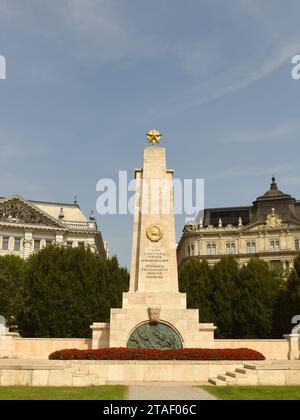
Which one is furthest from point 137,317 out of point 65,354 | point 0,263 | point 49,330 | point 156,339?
point 0,263

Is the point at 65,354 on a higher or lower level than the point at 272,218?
lower

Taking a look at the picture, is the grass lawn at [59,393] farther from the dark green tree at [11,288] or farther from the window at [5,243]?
the window at [5,243]

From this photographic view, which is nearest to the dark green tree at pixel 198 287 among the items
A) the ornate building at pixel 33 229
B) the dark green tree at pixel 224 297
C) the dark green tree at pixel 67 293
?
the dark green tree at pixel 224 297

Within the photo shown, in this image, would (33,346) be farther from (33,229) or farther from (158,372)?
(33,229)

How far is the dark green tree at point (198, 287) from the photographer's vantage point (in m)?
37.2

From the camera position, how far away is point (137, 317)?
24109mm

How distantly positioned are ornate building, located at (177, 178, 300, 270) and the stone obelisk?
52.9 meters

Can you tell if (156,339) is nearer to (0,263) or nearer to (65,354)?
(65,354)

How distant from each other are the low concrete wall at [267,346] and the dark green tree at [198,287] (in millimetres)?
8923

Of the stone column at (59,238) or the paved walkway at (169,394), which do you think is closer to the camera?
the paved walkway at (169,394)

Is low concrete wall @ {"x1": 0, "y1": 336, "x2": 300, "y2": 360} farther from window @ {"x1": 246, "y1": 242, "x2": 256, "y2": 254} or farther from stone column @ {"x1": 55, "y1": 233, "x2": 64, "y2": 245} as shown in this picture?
window @ {"x1": 246, "y1": 242, "x2": 256, "y2": 254}

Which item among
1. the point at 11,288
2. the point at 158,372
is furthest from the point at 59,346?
the point at 11,288

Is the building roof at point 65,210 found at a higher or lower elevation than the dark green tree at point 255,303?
higher

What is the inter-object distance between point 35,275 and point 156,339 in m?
16.5
